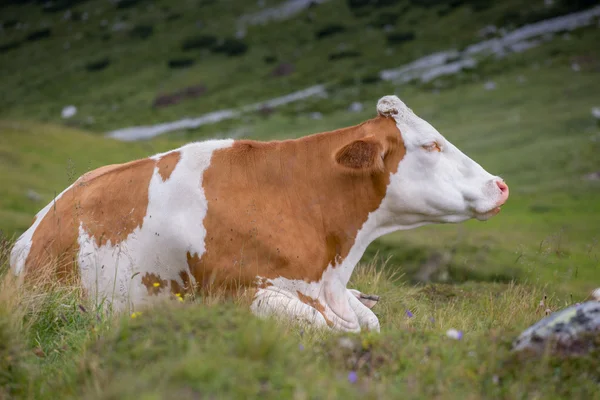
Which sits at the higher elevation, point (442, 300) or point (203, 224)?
point (203, 224)

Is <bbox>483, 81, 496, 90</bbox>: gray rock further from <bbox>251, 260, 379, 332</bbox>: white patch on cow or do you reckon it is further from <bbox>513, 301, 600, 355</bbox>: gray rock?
<bbox>513, 301, 600, 355</bbox>: gray rock

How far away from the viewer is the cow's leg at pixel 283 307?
20.7ft

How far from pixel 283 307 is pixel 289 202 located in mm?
1243

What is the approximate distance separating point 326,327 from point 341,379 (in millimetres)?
2182

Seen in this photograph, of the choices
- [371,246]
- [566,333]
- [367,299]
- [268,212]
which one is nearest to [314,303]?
[268,212]

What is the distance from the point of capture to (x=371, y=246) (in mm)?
20875

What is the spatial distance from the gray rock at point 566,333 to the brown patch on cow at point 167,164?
3909 mm

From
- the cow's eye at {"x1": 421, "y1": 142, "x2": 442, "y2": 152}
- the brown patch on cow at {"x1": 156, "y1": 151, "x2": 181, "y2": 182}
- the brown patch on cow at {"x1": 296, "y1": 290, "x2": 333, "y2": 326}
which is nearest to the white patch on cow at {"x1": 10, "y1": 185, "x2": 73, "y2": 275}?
the brown patch on cow at {"x1": 156, "y1": 151, "x2": 181, "y2": 182}

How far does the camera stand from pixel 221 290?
6570 mm

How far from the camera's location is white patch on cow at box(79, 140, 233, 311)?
262 inches

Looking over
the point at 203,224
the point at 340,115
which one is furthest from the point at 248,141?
the point at 340,115

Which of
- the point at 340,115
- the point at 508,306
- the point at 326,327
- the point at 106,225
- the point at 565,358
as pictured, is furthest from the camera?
the point at 340,115

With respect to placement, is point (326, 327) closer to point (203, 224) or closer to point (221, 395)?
point (203, 224)

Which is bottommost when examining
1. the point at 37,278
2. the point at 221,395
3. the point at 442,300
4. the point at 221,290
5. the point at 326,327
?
the point at 442,300
